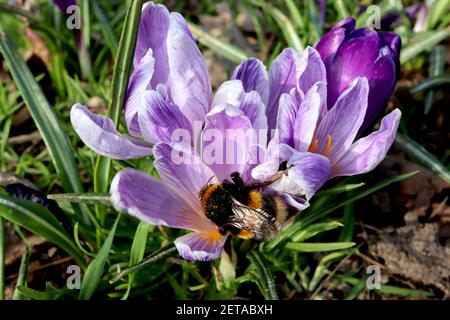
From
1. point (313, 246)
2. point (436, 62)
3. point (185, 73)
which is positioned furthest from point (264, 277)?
point (436, 62)

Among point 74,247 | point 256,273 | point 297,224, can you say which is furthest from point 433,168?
point 74,247

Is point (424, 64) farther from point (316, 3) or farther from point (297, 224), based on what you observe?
point (297, 224)

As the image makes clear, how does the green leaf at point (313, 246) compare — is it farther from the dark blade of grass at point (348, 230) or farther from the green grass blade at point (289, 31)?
the green grass blade at point (289, 31)

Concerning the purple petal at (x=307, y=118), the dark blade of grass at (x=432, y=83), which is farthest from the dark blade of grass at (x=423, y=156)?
the purple petal at (x=307, y=118)

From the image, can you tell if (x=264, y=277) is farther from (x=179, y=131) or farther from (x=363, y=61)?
(x=363, y=61)

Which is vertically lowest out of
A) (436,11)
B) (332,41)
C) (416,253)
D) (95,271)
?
(416,253)
